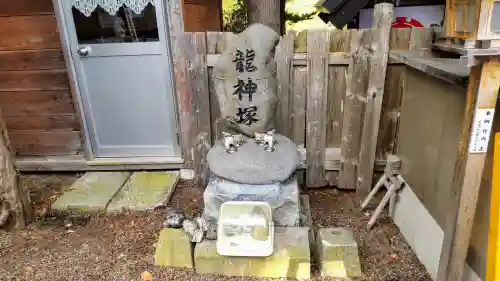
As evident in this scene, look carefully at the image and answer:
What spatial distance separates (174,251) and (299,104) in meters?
1.93

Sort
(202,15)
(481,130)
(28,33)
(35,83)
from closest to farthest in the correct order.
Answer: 1. (481,130)
2. (28,33)
3. (35,83)
4. (202,15)

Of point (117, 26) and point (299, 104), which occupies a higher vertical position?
point (117, 26)

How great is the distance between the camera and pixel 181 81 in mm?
3859

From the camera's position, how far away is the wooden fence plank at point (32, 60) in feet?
13.7

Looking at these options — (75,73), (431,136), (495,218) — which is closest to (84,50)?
(75,73)

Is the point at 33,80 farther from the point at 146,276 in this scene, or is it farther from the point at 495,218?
the point at 495,218

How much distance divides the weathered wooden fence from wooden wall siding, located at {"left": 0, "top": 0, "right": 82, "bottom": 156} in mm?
1652

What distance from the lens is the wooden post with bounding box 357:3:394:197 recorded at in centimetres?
337

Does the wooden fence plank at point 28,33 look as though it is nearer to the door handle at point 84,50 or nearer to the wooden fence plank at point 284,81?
the door handle at point 84,50

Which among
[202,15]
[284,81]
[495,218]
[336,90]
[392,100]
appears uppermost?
[202,15]

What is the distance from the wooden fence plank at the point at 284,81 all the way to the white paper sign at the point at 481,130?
6.59ft

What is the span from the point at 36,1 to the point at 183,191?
264 cm

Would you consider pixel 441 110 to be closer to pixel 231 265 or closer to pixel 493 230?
pixel 493 230

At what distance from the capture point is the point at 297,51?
3.63m
